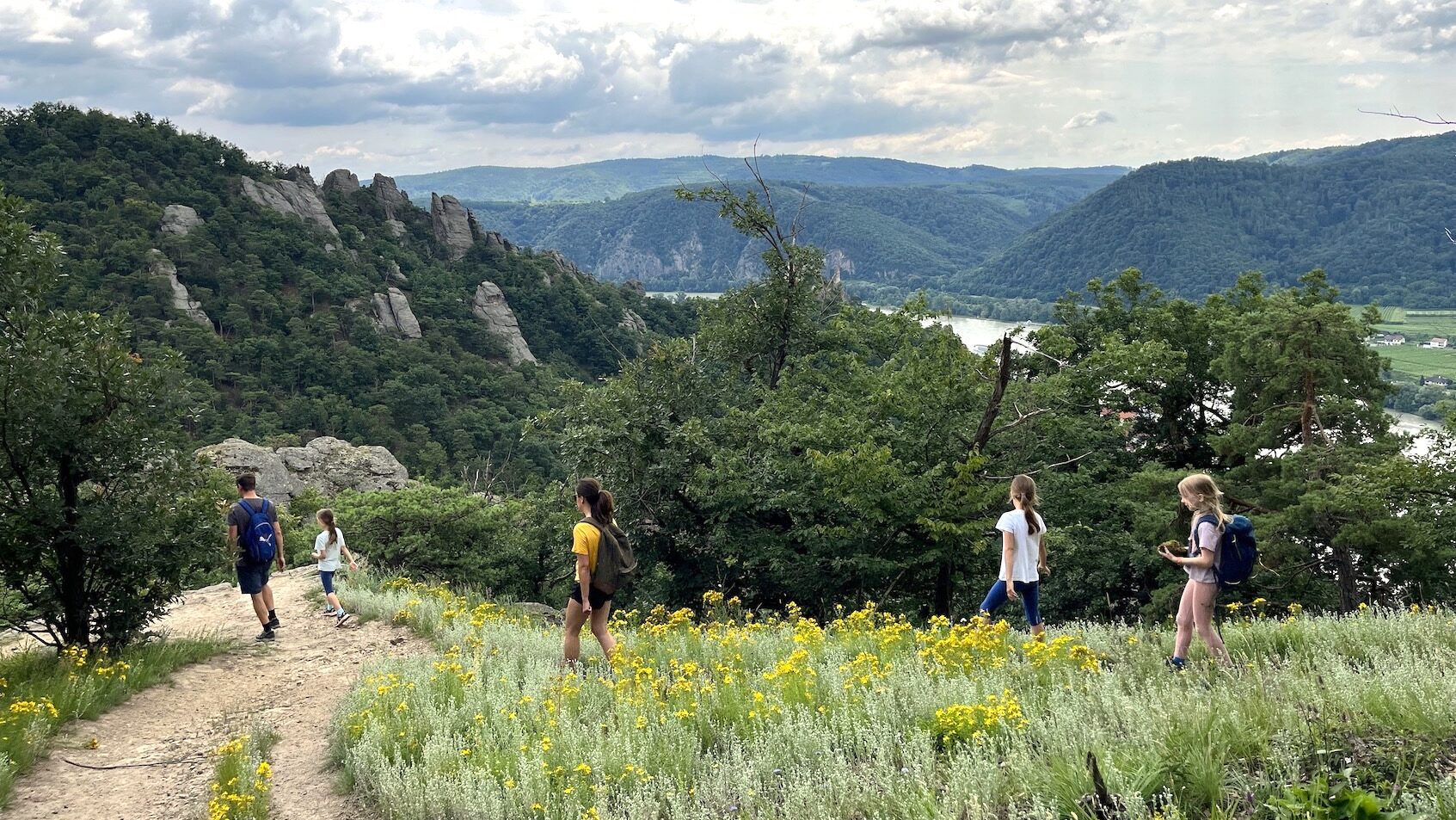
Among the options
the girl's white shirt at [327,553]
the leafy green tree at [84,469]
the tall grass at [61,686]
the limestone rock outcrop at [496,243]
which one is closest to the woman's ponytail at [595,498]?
the tall grass at [61,686]

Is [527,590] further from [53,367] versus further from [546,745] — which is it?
[546,745]

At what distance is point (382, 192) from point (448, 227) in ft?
25.2

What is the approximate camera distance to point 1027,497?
24.1 feet

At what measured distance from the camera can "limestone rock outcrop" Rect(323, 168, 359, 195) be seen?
95.0 meters

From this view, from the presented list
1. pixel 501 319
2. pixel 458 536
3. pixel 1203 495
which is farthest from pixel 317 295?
pixel 1203 495

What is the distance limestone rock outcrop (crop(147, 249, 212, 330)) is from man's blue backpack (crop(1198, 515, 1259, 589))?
227 feet

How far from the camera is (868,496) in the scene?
1466 centimetres

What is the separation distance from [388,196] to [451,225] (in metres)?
7.32

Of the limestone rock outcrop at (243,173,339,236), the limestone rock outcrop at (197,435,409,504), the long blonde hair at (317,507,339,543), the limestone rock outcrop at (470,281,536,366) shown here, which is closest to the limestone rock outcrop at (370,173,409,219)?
the limestone rock outcrop at (243,173,339,236)

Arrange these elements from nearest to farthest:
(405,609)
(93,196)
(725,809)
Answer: (725,809) → (405,609) → (93,196)

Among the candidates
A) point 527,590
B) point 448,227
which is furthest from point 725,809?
point 448,227

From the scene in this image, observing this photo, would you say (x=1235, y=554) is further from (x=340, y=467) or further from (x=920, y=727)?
(x=340, y=467)

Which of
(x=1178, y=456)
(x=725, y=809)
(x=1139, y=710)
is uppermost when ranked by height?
(x=1139, y=710)

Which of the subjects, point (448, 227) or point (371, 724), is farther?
point (448, 227)
